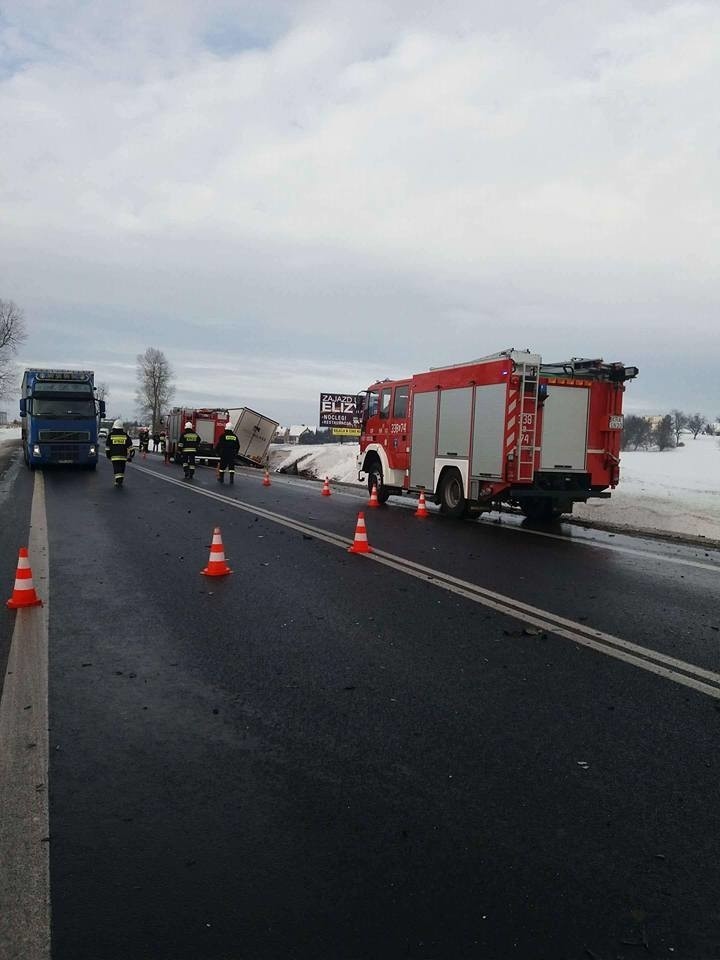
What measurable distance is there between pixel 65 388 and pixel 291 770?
80.4 ft

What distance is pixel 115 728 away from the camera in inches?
163

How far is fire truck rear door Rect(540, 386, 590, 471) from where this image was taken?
13422 millimetres

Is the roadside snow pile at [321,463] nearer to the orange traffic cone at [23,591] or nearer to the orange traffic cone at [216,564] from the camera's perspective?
the orange traffic cone at [216,564]

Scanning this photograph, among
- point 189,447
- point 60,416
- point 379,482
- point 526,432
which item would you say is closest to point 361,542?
point 526,432

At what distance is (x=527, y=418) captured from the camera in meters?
13.2

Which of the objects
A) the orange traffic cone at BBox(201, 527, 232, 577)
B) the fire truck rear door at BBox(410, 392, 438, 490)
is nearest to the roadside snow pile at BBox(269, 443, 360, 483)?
the fire truck rear door at BBox(410, 392, 438, 490)

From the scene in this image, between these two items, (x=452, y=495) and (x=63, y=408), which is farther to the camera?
(x=63, y=408)

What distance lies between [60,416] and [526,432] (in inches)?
707

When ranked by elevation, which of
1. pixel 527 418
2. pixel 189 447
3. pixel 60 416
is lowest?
pixel 189 447

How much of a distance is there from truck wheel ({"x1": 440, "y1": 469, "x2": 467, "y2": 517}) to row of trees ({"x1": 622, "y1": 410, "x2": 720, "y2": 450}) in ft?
174

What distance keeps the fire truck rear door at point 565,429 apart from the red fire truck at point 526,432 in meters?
0.02

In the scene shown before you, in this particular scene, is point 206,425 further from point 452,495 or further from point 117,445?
point 452,495

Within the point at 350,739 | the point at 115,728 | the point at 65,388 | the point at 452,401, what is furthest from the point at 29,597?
the point at 65,388

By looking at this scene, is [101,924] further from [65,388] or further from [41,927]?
[65,388]
